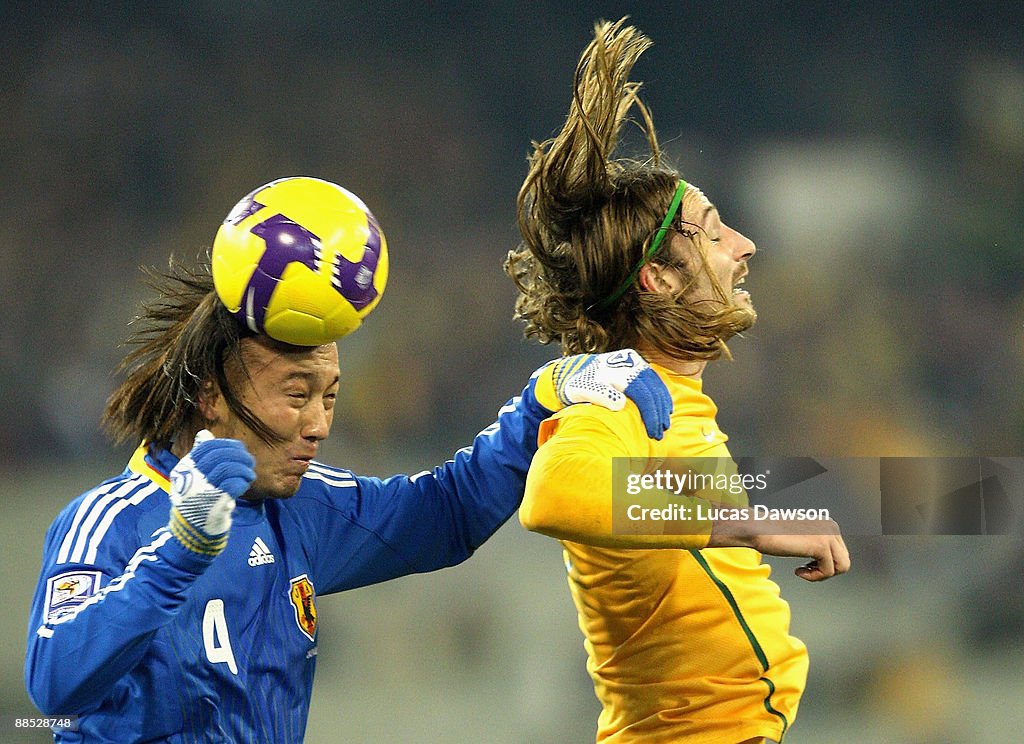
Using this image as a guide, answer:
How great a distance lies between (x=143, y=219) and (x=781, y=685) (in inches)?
185

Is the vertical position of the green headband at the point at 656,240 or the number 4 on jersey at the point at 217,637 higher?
the green headband at the point at 656,240

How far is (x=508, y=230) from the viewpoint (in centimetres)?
602

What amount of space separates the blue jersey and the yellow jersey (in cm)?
38

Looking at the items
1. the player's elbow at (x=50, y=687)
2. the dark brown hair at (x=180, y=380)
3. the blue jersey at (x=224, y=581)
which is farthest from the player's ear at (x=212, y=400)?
the player's elbow at (x=50, y=687)

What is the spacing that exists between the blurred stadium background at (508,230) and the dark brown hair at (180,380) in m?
3.09

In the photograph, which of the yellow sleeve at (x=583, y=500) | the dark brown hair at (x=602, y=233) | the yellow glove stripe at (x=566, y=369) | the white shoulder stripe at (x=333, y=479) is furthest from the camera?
the white shoulder stripe at (x=333, y=479)

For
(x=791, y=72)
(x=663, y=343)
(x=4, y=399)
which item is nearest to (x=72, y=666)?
(x=663, y=343)

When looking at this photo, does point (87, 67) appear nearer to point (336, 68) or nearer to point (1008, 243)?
point (336, 68)

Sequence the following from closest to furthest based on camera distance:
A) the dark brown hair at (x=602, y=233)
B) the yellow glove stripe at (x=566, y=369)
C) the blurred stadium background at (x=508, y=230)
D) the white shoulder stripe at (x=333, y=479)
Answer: the yellow glove stripe at (x=566, y=369)
the dark brown hair at (x=602, y=233)
the white shoulder stripe at (x=333, y=479)
the blurred stadium background at (x=508, y=230)

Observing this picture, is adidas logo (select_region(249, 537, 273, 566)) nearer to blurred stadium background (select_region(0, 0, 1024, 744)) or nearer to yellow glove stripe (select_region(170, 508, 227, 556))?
yellow glove stripe (select_region(170, 508, 227, 556))

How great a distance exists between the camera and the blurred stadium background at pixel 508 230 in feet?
17.5

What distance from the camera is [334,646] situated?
5.18 m

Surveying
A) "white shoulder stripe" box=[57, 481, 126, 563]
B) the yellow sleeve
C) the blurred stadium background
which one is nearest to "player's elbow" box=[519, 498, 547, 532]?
the yellow sleeve
